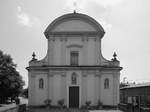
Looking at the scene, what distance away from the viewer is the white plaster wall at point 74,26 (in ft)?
120

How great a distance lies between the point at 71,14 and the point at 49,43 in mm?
4359

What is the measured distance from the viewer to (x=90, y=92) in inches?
1406

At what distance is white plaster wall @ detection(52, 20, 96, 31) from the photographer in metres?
36.6

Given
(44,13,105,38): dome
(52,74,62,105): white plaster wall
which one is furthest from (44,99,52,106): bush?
(44,13,105,38): dome

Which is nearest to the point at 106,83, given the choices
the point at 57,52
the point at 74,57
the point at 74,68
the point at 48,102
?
the point at 74,68

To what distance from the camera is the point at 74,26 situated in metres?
36.6

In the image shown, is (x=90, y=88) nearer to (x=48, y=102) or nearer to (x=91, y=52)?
(x=91, y=52)

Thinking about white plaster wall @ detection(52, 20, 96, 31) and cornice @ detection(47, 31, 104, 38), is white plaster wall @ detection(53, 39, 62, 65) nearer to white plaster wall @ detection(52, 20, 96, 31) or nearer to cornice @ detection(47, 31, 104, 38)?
cornice @ detection(47, 31, 104, 38)

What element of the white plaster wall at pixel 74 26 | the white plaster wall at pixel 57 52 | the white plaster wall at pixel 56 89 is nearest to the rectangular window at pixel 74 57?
the white plaster wall at pixel 57 52

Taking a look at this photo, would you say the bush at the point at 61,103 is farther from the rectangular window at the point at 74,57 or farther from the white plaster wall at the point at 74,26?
the white plaster wall at the point at 74,26

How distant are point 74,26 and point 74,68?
16.7 feet

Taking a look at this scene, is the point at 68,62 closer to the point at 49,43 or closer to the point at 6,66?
the point at 49,43

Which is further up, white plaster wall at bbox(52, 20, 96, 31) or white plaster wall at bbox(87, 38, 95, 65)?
white plaster wall at bbox(52, 20, 96, 31)

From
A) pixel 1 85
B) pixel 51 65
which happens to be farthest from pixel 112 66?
pixel 1 85
